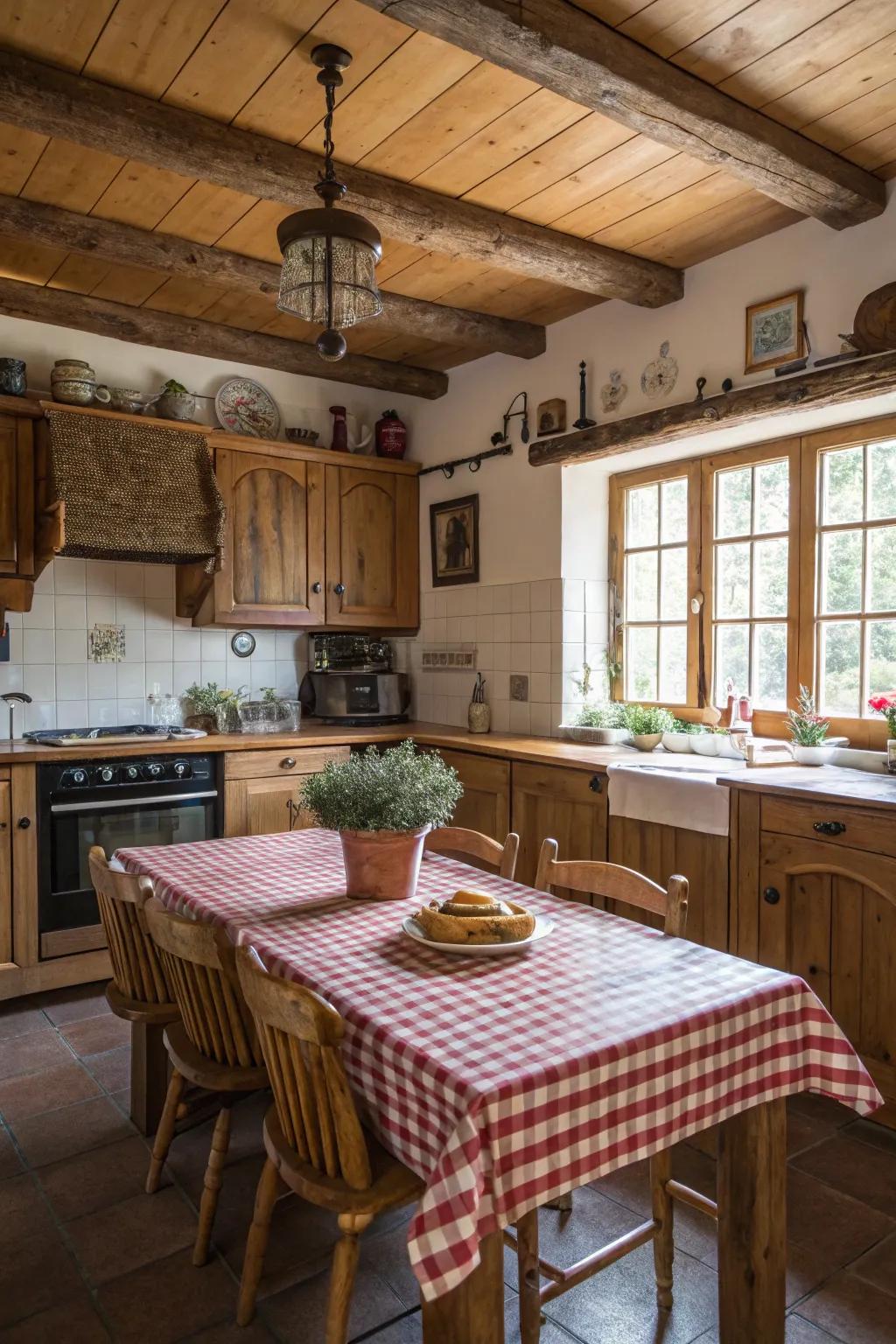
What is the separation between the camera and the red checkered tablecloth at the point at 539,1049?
1098mm

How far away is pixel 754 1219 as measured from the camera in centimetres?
146

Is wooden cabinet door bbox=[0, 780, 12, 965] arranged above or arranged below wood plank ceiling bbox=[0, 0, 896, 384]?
below

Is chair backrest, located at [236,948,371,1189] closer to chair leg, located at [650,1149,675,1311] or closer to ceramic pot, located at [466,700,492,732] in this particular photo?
chair leg, located at [650,1149,675,1311]

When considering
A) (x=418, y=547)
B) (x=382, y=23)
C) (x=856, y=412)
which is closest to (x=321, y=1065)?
(x=382, y=23)

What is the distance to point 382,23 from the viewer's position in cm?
202

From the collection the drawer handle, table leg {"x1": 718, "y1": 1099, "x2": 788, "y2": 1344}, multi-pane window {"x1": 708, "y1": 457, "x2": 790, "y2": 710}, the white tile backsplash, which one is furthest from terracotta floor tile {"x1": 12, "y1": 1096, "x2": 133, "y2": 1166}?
multi-pane window {"x1": 708, "y1": 457, "x2": 790, "y2": 710}

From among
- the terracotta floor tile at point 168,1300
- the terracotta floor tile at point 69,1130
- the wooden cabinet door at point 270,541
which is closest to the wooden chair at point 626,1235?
the terracotta floor tile at point 168,1300

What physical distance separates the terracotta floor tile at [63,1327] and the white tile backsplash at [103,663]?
247 centimetres

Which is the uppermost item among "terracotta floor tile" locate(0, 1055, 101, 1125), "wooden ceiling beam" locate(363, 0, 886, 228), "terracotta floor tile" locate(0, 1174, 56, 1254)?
"wooden ceiling beam" locate(363, 0, 886, 228)

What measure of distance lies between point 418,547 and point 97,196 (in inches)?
87.2

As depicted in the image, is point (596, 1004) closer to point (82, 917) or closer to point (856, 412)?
point (856, 412)

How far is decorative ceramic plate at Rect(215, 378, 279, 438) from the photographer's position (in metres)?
4.19

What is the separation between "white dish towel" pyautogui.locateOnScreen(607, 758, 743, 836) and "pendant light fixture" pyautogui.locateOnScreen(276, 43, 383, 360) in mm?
1613

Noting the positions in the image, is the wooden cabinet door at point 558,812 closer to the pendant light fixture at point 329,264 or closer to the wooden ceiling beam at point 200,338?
the pendant light fixture at point 329,264
